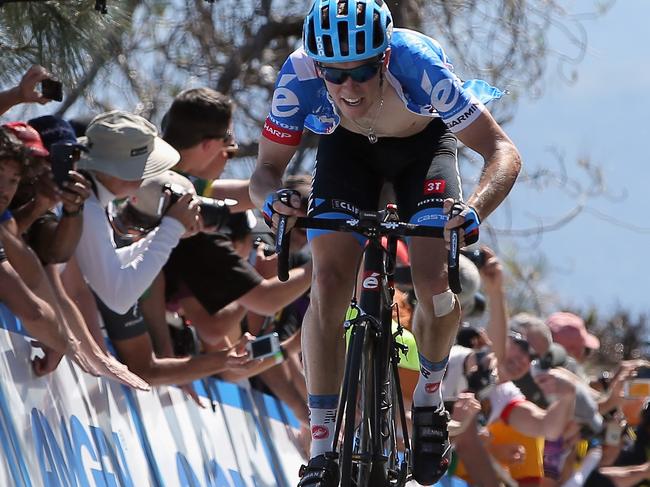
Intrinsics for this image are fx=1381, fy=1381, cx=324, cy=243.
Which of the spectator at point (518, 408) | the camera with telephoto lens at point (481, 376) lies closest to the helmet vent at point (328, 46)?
the camera with telephoto lens at point (481, 376)

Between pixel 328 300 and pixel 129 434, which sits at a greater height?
pixel 328 300

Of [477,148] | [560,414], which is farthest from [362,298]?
[560,414]

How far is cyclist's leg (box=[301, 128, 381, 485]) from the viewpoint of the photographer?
619cm

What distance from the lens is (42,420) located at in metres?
6.52

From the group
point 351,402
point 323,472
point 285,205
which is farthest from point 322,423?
point 285,205

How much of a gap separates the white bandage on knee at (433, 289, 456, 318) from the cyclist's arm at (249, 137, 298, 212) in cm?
88

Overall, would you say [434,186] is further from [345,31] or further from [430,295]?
[345,31]

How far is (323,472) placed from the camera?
584 centimetres

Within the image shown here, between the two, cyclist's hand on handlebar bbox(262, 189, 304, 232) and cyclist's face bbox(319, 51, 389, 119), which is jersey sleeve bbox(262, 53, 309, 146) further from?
cyclist's hand on handlebar bbox(262, 189, 304, 232)

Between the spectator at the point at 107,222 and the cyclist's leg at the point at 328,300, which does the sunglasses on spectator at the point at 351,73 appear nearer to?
the cyclist's leg at the point at 328,300

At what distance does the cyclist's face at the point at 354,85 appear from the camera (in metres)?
5.89

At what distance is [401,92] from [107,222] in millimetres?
1833

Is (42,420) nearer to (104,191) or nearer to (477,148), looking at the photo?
(104,191)

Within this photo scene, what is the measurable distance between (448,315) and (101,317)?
6.53 feet
